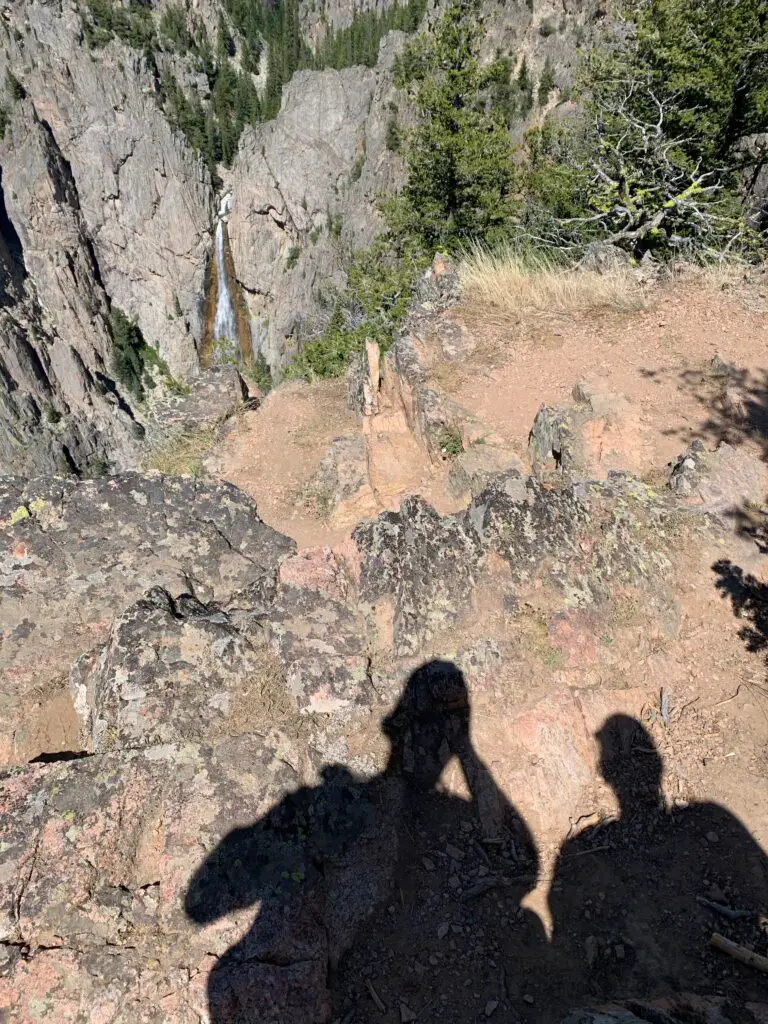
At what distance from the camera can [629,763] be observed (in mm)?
3633

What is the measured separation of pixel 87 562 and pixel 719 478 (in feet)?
18.8

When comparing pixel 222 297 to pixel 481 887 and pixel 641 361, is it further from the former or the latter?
pixel 481 887

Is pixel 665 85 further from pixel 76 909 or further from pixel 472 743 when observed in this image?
pixel 76 909

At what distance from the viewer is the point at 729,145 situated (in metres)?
10.6

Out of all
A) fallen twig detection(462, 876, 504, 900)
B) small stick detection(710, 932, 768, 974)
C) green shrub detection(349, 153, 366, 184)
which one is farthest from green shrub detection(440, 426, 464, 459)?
green shrub detection(349, 153, 366, 184)

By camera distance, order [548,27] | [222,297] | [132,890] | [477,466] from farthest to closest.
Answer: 1. [222,297]
2. [548,27]
3. [477,466]
4. [132,890]

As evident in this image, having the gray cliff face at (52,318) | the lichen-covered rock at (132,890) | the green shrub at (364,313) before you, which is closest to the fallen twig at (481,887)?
the lichen-covered rock at (132,890)

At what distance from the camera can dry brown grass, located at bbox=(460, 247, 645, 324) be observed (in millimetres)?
8602

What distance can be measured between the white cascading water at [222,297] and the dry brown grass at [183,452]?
4800 centimetres

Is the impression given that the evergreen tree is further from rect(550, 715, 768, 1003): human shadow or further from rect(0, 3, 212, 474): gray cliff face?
rect(0, 3, 212, 474): gray cliff face

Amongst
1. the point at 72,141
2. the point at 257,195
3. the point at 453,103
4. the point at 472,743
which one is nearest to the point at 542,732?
the point at 472,743

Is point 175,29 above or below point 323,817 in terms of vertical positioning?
above

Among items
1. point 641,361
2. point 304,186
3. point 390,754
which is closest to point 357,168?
point 304,186

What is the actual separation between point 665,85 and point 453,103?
5.88m
